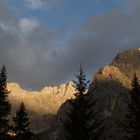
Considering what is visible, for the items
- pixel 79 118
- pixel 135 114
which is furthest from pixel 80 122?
pixel 135 114

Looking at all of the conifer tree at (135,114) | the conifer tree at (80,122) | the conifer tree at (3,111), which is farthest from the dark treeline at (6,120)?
the conifer tree at (135,114)

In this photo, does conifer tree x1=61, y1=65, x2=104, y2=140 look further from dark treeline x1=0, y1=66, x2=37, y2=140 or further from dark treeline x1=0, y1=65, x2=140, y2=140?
dark treeline x1=0, y1=66, x2=37, y2=140

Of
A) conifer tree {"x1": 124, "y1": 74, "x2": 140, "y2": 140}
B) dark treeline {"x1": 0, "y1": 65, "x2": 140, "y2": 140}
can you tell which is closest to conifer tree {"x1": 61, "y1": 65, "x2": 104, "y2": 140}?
dark treeline {"x1": 0, "y1": 65, "x2": 140, "y2": 140}

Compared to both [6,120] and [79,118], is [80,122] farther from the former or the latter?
[6,120]

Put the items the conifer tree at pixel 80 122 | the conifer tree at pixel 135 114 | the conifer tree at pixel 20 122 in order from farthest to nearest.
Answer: the conifer tree at pixel 20 122
the conifer tree at pixel 135 114
the conifer tree at pixel 80 122

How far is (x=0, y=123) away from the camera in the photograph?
41719 mm

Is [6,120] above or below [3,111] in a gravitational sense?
below

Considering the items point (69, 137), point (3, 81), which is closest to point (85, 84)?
point (69, 137)

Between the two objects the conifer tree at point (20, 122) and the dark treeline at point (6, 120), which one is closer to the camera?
the dark treeline at point (6, 120)

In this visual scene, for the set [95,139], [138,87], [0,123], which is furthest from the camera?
[138,87]

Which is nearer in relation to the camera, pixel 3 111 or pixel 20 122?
pixel 3 111

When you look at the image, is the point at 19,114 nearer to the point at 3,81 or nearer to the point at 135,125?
the point at 3,81

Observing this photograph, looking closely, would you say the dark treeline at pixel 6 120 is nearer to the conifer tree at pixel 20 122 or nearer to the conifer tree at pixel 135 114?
the conifer tree at pixel 20 122

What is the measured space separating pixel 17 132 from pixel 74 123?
30.7 ft
